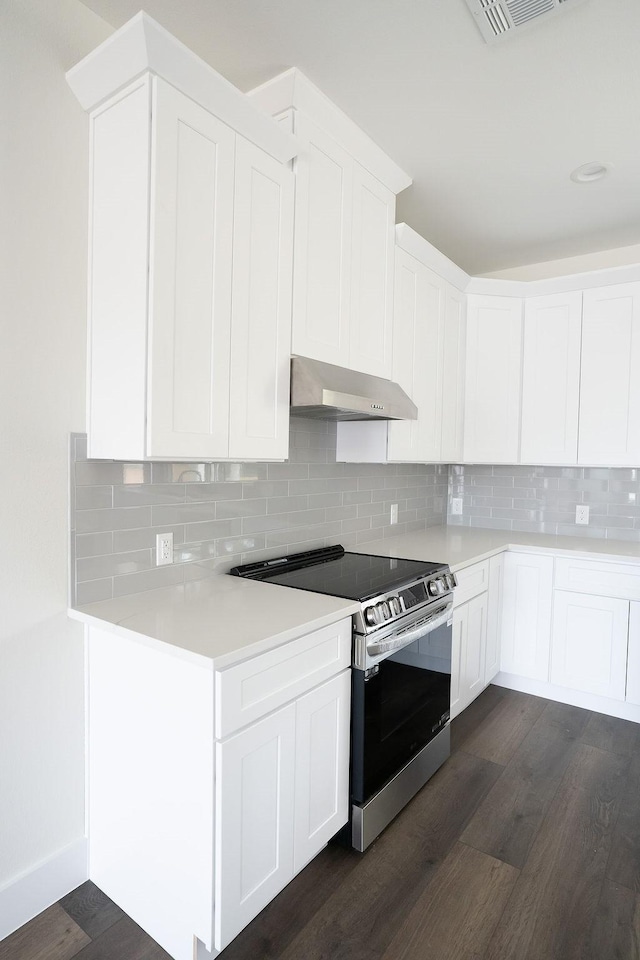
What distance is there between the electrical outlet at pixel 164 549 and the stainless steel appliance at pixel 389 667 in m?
0.32

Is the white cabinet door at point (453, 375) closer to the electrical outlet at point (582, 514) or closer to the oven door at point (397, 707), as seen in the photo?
the electrical outlet at point (582, 514)

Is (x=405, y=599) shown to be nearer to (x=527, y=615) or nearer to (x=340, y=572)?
(x=340, y=572)

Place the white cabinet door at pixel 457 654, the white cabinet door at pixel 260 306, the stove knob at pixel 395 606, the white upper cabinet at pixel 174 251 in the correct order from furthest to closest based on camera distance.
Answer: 1. the white cabinet door at pixel 457 654
2. the stove knob at pixel 395 606
3. the white cabinet door at pixel 260 306
4. the white upper cabinet at pixel 174 251

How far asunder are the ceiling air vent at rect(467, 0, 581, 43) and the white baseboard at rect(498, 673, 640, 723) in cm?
311

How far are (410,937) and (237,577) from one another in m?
1.28

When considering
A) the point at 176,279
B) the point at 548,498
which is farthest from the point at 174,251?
the point at 548,498

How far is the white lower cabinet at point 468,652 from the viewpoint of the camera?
2.65 m

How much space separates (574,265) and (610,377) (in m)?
0.93

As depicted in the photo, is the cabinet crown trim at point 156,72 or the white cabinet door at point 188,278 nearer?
the cabinet crown trim at point 156,72

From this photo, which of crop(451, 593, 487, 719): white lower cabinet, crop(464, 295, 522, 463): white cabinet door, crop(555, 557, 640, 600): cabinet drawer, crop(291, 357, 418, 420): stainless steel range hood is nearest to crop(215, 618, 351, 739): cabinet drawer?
crop(291, 357, 418, 420): stainless steel range hood

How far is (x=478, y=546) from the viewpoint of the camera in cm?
310

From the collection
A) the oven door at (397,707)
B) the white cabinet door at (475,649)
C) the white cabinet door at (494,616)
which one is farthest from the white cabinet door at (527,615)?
the oven door at (397,707)

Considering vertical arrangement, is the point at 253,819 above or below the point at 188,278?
below

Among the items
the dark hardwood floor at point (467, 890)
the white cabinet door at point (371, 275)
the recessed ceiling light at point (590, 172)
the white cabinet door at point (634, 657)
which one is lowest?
the dark hardwood floor at point (467, 890)
